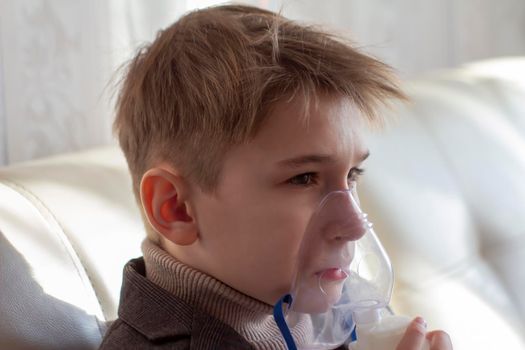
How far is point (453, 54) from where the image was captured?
2285 mm

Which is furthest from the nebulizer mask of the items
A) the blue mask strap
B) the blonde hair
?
the blonde hair

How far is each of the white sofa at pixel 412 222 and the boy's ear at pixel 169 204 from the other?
0.39 ft

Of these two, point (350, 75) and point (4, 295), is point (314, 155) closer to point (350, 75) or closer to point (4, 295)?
point (350, 75)

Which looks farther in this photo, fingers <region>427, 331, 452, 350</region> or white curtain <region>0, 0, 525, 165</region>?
white curtain <region>0, 0, 525, 165</region>

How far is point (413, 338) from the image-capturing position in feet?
3.30

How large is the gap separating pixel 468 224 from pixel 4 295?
836 mm

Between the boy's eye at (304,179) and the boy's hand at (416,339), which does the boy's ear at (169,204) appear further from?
the boy's hand at (416,339)

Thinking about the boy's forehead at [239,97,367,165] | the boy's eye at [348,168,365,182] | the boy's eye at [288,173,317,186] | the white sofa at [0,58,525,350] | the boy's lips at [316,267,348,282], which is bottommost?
the white sofa at [0,58,525,350]

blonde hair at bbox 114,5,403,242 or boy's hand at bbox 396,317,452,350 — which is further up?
blonde hair at bbox 114,5,403,242

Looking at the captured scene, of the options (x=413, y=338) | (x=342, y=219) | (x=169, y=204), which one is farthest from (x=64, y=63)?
(x=413, y=338)

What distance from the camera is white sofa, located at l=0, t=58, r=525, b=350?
3.52 feet

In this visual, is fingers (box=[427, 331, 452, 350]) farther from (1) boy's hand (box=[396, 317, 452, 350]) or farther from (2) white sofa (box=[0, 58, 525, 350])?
(2) white sofa (box=[0, 58, 525, 350])

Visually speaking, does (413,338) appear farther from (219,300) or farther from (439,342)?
(219,300)

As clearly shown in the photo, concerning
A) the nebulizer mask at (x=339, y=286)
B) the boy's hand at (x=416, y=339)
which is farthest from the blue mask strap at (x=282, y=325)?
the boy's hand at (x=416, y=339)
